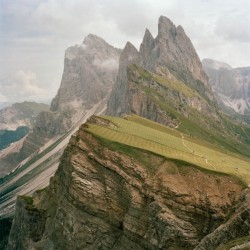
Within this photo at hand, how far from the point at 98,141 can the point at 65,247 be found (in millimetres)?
25708

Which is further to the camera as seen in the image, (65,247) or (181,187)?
(65,247)

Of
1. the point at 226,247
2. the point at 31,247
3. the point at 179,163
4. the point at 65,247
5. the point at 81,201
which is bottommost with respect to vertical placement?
the point at 31,247

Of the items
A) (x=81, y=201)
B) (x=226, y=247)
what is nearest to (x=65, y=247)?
(x=81, y=201)

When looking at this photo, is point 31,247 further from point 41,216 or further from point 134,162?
point 134,162

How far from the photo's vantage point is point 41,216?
12394 centimetres

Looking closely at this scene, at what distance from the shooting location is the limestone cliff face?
280ft

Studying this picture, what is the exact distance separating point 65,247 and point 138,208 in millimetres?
21045

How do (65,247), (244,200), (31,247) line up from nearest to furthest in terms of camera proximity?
(244,200) < (65,247) < (31,247)

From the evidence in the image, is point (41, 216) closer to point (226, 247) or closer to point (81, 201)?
point (81, 201)

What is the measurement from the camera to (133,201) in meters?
91.3

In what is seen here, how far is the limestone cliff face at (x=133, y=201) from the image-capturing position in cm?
8538

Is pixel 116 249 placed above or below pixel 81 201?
below

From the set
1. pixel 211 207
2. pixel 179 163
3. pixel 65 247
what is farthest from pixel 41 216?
pixel 211 207

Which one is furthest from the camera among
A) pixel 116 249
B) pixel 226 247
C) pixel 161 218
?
pixel 116 249
